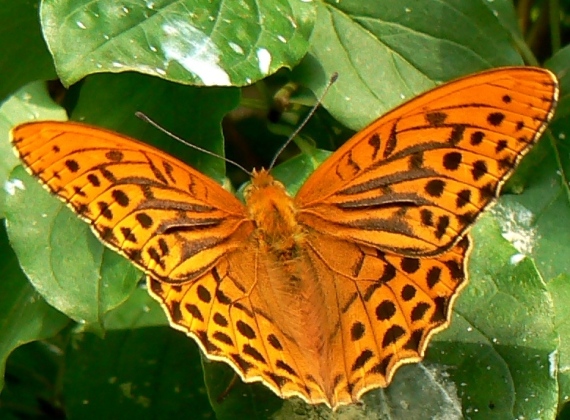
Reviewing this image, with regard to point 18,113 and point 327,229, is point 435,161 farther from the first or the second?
point 18,113

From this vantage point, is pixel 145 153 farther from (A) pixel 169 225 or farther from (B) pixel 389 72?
(B) pixel 389 72

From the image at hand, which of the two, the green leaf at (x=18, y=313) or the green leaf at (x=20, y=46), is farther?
the green leaf at (x=20, y=46)

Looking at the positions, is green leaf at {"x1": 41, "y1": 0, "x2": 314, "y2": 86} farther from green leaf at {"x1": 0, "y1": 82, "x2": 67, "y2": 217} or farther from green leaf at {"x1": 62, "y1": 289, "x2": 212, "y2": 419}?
green leaf at {"x1": 62, "y1": 289, "x2": 212, "y2": 419}

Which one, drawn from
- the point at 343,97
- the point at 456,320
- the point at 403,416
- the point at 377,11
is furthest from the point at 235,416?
the point at 377,11

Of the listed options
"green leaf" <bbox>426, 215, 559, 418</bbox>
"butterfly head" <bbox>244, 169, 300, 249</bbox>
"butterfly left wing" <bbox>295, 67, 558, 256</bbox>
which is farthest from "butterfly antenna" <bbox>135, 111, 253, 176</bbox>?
"green leaf" <bbox>426, 215, 559, 418</bbox>

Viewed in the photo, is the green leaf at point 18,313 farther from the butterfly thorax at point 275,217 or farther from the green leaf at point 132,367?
the butterfly thorax at point 275,217

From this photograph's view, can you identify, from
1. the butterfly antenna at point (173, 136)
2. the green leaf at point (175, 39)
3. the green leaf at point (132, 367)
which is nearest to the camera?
the green leaf at point (175, 39)

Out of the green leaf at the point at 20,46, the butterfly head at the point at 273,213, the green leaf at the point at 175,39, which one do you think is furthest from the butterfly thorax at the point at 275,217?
the green leaf at the point at 20,46
